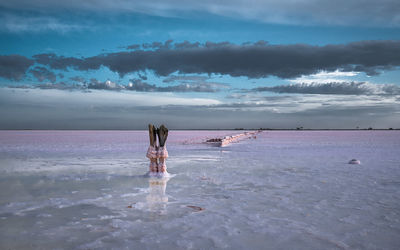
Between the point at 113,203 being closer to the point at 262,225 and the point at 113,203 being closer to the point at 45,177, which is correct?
the point at 262,225

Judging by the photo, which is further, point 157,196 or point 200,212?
point 157,196

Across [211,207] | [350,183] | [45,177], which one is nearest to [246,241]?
[211,207]

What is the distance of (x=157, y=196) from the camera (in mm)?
8086

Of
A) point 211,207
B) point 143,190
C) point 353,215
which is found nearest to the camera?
point 353,215

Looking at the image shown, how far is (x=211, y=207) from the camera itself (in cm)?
700

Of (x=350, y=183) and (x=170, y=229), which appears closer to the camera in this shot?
(x=170, y=229)

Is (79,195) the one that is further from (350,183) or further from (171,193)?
(350,183)

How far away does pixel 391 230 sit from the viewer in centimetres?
544

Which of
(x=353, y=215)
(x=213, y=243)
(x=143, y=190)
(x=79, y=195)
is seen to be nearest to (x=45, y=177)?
(x=79, y=195)

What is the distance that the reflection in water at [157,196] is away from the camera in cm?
696

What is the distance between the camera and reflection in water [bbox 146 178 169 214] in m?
6.96

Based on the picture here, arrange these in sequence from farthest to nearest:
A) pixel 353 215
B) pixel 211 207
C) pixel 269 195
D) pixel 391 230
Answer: pixel 269 195
pixel 211 207
pixel 353 215
pixel 391 230

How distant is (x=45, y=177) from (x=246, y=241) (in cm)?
894

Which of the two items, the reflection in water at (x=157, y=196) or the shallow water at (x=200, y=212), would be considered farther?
the reflection in water at (x=157, y=196)
